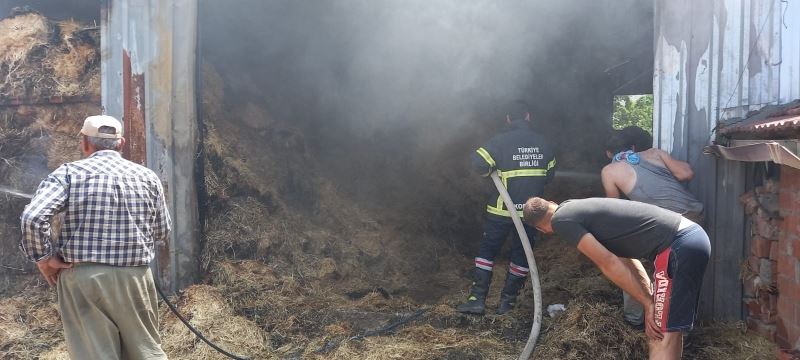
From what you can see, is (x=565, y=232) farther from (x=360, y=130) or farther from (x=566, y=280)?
(x=360, y=130)

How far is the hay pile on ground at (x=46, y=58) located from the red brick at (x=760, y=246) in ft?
19.1

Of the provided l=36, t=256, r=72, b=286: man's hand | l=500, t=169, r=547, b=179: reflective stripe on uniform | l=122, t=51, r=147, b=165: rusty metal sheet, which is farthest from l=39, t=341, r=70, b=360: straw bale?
l=500, t=169, r=547, b=179: reflective stripe on uniform

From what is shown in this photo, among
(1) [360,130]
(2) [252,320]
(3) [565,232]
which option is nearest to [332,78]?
(1) [360,130]

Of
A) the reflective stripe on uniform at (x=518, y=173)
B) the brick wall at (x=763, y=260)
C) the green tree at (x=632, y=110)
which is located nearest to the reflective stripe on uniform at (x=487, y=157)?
the reflective stripe on uniform at (x=518, y=173)

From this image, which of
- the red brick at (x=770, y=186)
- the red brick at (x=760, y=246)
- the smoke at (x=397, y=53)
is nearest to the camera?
the red brick at (x=770, y=186)

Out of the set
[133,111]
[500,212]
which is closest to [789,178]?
[500,212]

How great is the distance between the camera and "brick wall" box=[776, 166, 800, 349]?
3721mm

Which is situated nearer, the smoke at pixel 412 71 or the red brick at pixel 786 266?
the red brick at pixel 786 266

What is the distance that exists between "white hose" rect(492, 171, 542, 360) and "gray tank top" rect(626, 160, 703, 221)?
0.89 m

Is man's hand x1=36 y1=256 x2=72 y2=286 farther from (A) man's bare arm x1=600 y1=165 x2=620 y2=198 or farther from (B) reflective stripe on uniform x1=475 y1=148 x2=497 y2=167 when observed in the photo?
(A) man's bare arm x1=600 y1=165 x2=620 y2=198

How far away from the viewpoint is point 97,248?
342cm

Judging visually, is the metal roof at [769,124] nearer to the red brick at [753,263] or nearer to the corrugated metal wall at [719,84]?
the corrugated metal wall at [719,84]

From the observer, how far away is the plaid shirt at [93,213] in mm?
3289

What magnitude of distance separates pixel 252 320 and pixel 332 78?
4.41 meters
